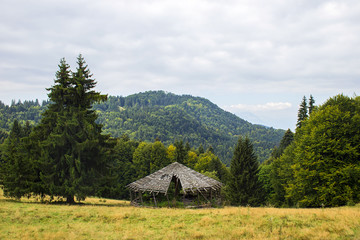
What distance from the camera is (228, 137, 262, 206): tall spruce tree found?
3841 centimetres

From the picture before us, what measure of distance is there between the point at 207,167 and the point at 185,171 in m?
39.3

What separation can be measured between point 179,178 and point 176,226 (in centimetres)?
1467

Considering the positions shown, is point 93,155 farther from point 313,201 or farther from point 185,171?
point 313,201

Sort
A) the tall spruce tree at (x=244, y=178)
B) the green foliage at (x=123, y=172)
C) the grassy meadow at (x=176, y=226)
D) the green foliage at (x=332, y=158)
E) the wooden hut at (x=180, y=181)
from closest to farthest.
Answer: the grassy meadow at (x=176, y=226) → the green foliage at (x=332, y=158) → the wooden hut at (x=180, y=181) → the tall spruce tree at (x=244, y=178) → the green foliage at (x=123, y=172)

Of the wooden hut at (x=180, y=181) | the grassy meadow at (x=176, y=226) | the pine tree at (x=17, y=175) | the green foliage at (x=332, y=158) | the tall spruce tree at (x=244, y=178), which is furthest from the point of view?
the tall spruce tree at (x=244, y=178)

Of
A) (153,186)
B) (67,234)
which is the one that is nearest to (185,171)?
(153,186)

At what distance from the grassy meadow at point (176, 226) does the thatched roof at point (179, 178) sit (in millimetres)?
10183

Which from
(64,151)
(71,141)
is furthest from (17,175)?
(71,141)

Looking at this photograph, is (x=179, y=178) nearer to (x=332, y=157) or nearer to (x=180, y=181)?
(x=180, y=181)

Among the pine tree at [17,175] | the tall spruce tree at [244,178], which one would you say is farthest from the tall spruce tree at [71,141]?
the tall spruce tree at [244,178]

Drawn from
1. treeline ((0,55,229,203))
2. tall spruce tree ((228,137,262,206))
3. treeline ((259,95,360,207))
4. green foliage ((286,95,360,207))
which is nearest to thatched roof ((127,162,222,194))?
treeline ((0,55,229,203))

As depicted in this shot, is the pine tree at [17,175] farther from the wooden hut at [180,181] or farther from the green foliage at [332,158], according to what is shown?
the green foliage at [332,158]

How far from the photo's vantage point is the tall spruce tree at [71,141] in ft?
73.4

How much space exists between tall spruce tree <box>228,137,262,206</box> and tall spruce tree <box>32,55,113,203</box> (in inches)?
871
